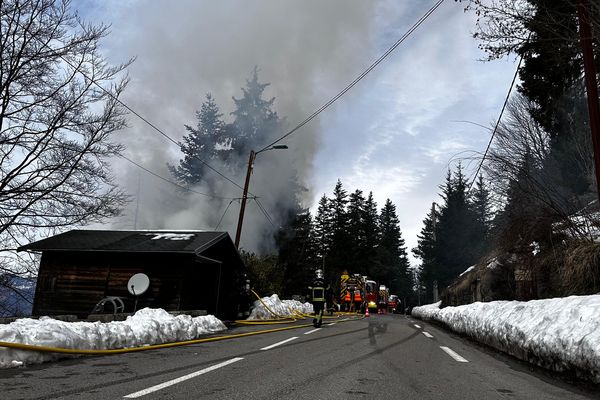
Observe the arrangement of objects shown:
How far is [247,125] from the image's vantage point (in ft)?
179

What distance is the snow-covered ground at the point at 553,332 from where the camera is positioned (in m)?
5.00

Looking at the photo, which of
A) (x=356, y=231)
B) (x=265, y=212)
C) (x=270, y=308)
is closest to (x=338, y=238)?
(x=356, y=231)

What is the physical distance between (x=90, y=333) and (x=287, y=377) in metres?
4.07

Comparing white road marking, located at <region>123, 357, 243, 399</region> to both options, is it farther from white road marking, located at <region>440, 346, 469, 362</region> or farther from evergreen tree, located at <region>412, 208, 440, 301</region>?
evergreen tree, located at <region>412, 208, 440, 301</region>

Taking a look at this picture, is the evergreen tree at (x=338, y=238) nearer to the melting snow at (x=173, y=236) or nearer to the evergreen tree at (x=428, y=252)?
the evergreen tree at (x=428, y=252)

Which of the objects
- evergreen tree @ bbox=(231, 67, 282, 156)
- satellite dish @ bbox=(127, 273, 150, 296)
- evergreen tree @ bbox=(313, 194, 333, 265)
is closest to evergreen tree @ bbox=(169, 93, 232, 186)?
evergreen tree @ bbox=(231, 67, 282, 156)

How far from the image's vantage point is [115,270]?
1766cm

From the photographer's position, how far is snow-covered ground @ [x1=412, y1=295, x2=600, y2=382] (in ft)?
16.4

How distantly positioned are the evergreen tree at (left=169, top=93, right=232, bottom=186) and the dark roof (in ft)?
101

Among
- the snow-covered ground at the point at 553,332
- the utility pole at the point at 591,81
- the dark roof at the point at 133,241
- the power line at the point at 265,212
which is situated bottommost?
the snow-covered ground at the point at 553,332

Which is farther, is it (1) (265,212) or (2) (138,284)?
(1) (265,212)

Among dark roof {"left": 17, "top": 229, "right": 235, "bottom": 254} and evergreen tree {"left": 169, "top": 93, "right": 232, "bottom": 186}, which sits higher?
evergreen tree {"left": 169, "top": 93, "right": 232, "bottom": 186}

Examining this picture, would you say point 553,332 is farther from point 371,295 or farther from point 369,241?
point 369,241

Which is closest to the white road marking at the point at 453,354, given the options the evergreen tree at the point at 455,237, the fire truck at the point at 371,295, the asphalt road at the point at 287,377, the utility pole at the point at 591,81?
the asphalt road at the point at 287,377
